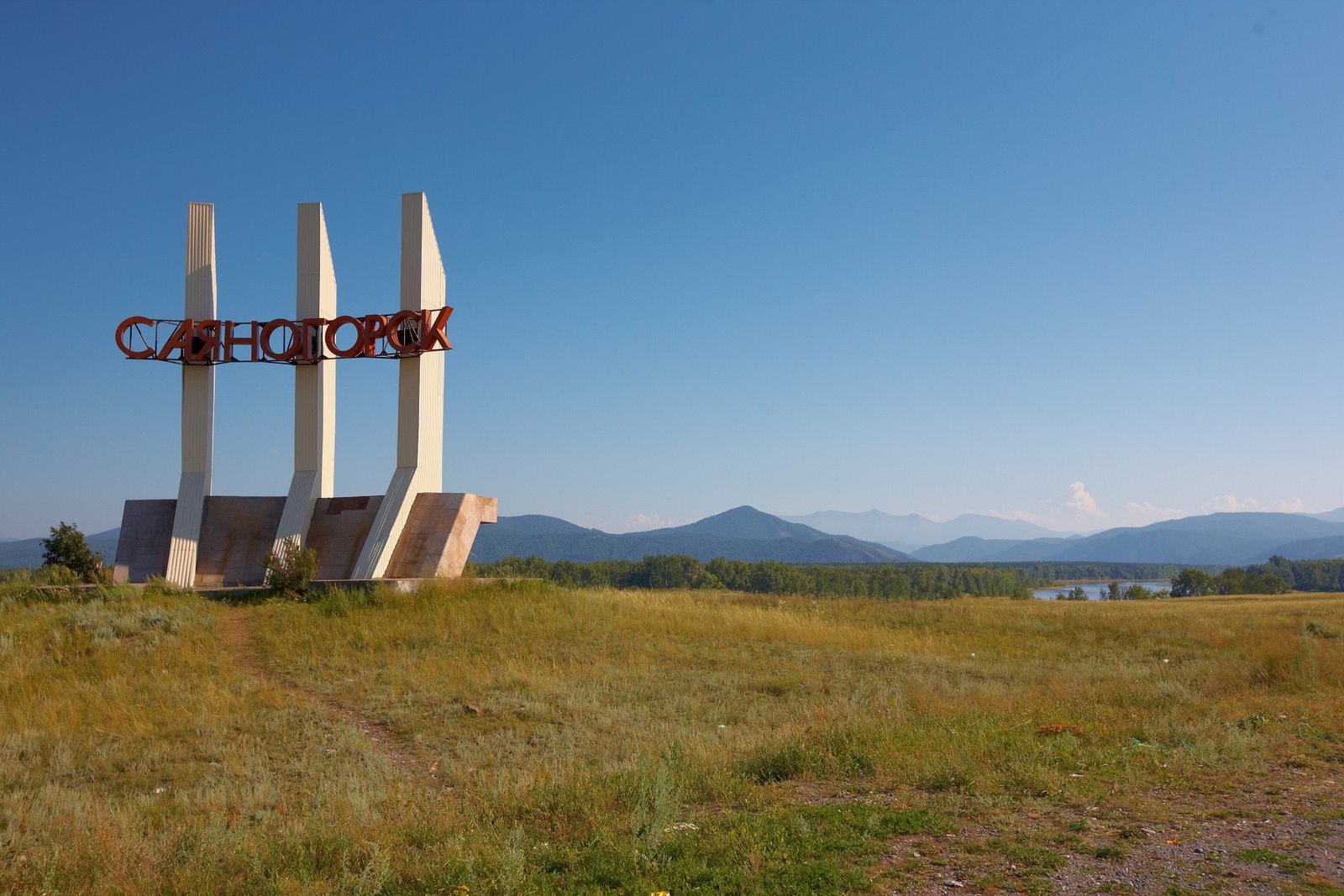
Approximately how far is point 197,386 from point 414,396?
6.79m

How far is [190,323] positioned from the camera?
2512cm

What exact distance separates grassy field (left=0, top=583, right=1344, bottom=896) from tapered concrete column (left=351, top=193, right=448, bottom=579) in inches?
163

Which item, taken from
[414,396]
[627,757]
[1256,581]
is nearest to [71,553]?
[414,396]

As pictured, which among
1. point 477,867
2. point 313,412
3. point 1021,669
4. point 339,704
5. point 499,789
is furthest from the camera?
point 313,412

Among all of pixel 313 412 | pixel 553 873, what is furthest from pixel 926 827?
pixel 313 412

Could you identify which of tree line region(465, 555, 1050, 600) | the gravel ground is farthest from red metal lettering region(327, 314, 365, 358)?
tree line region(465, 555, 1050, 600)

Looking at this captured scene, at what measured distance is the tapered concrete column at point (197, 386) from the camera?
25219 mm

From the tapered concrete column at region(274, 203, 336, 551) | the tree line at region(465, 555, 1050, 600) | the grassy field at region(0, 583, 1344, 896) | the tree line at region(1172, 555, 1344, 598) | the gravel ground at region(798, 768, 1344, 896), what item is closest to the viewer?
the gravel ground at region(798, 768, 1344, 896)

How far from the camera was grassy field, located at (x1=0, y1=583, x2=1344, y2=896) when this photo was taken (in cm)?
595

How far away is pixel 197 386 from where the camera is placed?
2534 cm

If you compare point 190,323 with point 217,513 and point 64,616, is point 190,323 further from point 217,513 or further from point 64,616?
point 64,616

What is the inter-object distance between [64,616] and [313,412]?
851 cm

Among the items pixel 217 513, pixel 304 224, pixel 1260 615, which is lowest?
pixel 1260 615

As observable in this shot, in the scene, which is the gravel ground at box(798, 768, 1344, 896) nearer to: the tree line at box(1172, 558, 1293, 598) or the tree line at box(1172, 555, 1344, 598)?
the tree line at box(1172, 555, 1344, 598)
